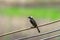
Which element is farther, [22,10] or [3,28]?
[22,10]

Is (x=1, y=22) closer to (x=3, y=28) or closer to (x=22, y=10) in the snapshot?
(x=3, y=28)

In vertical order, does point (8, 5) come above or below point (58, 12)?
above

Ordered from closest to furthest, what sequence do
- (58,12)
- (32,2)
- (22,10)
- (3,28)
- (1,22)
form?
(3,28) → (1,22) → (58,12) → (22,10) → (32,2)

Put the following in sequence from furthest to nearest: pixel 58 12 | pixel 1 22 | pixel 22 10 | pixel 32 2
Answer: pixel 32 2 < pixel 22 10 < pixel 58 12 < pixel 1 22

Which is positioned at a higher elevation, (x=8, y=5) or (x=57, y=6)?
(x=8, y=5)

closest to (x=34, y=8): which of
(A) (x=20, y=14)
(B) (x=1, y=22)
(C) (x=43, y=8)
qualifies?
(C) (x=43, y=8)

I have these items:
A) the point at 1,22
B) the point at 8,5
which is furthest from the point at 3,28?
the point at 8,5

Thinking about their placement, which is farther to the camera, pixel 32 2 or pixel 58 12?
pixel 32 2

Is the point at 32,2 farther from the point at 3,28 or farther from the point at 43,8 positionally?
the point at 3,28

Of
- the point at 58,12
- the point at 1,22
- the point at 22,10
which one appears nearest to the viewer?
the point at 1,22
